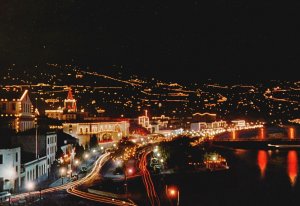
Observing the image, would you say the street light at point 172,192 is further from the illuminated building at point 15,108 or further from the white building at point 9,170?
the illuminated building at point 15,108

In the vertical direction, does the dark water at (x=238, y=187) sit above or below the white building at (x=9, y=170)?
below

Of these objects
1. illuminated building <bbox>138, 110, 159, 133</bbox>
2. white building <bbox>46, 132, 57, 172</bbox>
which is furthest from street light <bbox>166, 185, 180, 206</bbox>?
illuminated building <bbox>138, 110, 159, 133</bbox>

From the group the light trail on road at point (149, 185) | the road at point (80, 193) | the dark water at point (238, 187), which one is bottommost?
the dark water at point (238, 187)

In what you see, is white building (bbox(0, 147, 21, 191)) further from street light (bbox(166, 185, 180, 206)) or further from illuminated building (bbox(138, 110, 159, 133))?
illuminated building (bbox(138, 110, 159, 133))

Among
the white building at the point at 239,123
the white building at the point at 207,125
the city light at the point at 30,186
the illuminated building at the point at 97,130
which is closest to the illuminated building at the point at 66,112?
the illuminated building at the point at 97,130

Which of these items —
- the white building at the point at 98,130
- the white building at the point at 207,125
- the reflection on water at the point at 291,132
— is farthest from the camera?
the white building at the point at 207,125

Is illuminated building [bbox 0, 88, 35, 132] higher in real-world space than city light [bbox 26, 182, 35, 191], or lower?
higher
